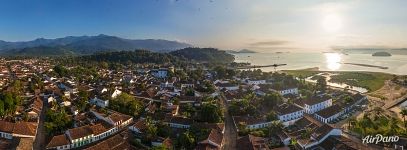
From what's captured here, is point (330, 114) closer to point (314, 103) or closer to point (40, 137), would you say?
point (314, 103)

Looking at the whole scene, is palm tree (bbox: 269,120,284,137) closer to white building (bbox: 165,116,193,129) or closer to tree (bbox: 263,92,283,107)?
white building (bbox: 165,116,193,129)

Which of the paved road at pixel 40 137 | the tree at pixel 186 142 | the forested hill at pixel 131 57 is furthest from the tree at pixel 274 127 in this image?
the forested hill at pixel 131 57

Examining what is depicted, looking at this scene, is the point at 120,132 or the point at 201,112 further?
the point at 201,112

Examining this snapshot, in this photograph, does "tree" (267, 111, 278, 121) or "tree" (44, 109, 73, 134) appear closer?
Result: "tree" (44, 109, 73, 134)

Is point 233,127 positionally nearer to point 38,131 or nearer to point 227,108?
point 227,108

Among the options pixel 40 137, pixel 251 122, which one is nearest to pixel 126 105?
pixel 40 137

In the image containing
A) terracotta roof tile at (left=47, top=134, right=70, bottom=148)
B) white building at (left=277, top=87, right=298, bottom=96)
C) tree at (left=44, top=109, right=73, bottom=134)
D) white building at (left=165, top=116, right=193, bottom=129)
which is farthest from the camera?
white building at (left=277, top=87, right=298, bottom=96)

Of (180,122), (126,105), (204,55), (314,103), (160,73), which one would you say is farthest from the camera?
(204,55)

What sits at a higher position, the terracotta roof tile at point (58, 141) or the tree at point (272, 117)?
the tree at point (272, 117)

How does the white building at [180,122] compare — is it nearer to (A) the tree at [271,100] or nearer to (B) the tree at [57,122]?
(B) the tree at [57,122]

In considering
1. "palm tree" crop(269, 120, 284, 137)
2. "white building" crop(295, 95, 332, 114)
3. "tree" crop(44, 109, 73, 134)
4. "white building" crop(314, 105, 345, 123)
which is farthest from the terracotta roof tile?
"white building" crop(295, 95, 332, 114)

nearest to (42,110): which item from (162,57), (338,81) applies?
(338,81)
